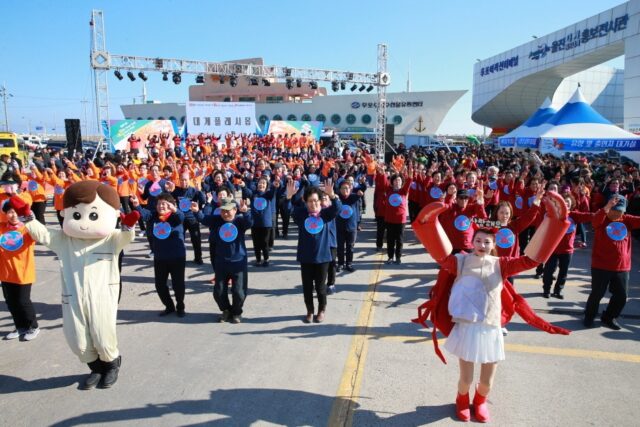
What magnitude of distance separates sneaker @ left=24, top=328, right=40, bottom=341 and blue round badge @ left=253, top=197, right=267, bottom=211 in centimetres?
338

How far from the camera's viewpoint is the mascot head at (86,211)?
3287 millimetres

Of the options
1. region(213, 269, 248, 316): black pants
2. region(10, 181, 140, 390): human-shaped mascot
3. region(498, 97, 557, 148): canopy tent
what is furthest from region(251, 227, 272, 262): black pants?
region(498, 97, 557, 148): canopy tent

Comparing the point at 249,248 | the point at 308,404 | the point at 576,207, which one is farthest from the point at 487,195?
the point at 308,404

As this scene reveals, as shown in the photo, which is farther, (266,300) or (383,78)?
(383,78)

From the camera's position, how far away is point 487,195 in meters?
7.93

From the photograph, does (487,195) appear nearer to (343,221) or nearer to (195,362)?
(343,221)

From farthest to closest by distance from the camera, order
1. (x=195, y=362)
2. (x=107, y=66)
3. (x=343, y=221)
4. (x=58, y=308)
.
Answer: (x=107, y=66)
(x=343, y=221)
(x=58, y=308)
(x=195, y=362)

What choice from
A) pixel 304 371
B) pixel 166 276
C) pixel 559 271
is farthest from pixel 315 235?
pixel 559 271

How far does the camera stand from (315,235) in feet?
15.5

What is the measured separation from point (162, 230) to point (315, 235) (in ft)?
5.78

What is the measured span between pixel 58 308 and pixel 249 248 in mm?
3652

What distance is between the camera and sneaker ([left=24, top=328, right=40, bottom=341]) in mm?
4421

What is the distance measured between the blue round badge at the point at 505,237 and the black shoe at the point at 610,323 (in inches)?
56.2

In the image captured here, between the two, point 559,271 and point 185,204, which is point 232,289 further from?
point 559,271
